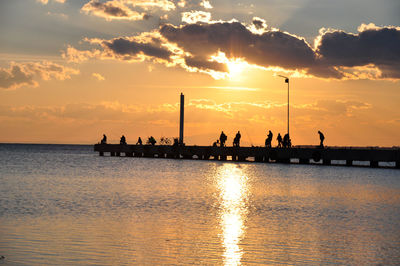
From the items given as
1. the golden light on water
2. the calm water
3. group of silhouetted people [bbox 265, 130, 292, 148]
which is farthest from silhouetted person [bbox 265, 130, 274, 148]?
A: the calm water

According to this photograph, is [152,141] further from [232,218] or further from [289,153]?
[232,218]

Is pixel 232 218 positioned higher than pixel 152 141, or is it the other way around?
pixel 152 141

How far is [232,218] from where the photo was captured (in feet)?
77.7

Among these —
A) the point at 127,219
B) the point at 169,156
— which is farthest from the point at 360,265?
the point at 169,156

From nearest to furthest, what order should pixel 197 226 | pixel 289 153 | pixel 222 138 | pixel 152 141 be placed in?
pixel 197 226, pixel 289 153, pixel 222 138, pixel 152 141

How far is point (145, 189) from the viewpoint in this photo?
3803cm

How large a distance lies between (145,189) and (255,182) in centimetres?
1077

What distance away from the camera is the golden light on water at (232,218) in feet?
52.5

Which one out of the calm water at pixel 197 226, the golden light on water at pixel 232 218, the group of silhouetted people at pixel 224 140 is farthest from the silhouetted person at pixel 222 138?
the calm water at pixel 197 226

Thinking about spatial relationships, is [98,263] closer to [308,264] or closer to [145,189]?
[308,264]

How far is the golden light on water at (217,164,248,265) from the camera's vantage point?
16.0 metres

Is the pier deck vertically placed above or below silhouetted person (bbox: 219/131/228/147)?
below

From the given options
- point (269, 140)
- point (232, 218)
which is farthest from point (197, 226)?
point (269, 140)

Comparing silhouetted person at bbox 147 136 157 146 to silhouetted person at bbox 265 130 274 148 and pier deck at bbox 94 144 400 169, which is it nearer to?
pier deck at bbox 94 144 400 169
